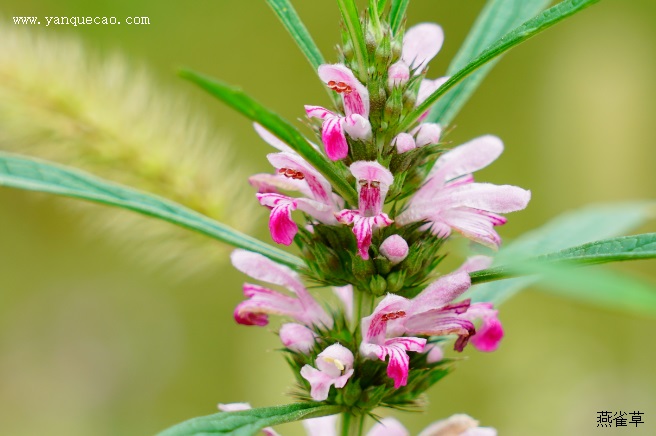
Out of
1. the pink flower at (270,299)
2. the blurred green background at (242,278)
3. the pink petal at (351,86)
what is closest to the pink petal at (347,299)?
the pink flower at (270,299)

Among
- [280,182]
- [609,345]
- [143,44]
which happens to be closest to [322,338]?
[280,182]

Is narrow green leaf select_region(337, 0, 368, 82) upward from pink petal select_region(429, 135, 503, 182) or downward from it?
upward

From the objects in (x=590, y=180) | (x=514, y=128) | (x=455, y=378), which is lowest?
(x=455, y=378)

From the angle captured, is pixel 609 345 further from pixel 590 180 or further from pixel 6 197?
pixel 6 197

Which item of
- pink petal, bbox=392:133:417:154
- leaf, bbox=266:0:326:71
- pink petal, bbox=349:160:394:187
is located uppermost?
leaf, bbox=266:0:326:71

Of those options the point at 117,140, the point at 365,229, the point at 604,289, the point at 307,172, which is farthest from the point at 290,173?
the point at 117,140

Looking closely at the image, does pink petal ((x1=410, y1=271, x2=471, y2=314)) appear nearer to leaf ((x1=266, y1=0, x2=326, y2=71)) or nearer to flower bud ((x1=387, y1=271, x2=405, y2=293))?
flower bud ((x1=387, y1=271, x2=405, y2=293))

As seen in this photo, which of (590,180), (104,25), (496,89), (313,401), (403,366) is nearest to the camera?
(403,366)

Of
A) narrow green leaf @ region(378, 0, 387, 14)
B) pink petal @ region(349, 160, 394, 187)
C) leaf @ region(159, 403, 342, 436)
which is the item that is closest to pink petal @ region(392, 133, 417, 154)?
pink petal @ region(349, 160, 394, 187)
